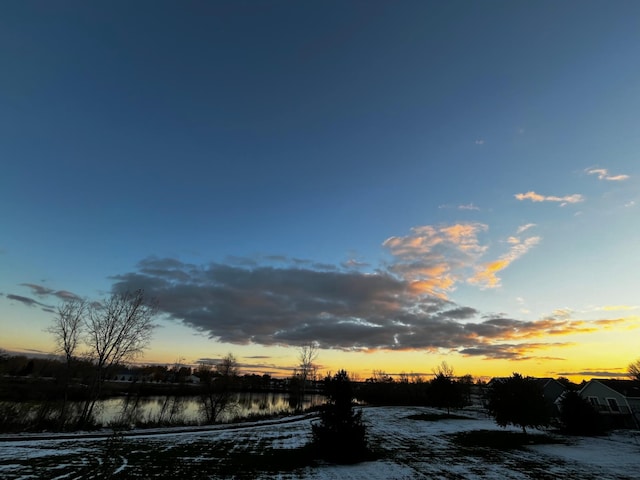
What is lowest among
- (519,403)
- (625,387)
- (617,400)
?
(617,400)

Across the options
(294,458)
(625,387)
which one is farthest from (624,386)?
(294,458)

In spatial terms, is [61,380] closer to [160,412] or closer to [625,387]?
[160,412]

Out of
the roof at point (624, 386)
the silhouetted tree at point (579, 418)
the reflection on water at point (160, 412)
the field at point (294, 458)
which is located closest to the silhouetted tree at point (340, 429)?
the field at point (294, 458)

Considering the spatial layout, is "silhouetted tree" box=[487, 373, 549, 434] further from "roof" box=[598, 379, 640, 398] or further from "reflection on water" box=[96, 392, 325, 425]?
"roof" box=[598, 379, 640, 398]

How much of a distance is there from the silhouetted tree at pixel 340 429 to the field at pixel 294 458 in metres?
0.81

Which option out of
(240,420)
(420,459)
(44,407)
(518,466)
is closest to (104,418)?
(44,407)

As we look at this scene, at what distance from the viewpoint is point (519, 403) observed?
→ 27.1 meters

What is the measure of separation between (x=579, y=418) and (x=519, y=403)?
9388mm

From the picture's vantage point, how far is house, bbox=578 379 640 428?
155ft

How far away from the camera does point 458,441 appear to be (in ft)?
83.4

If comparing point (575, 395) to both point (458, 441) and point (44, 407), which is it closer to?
point (458, 441)

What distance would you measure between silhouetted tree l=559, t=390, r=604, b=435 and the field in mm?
4630

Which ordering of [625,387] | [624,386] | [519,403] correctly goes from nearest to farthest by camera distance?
[519,403] → [625,387] → [624,386]

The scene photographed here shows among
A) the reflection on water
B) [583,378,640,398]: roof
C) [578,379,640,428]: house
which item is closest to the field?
the reflection on water
